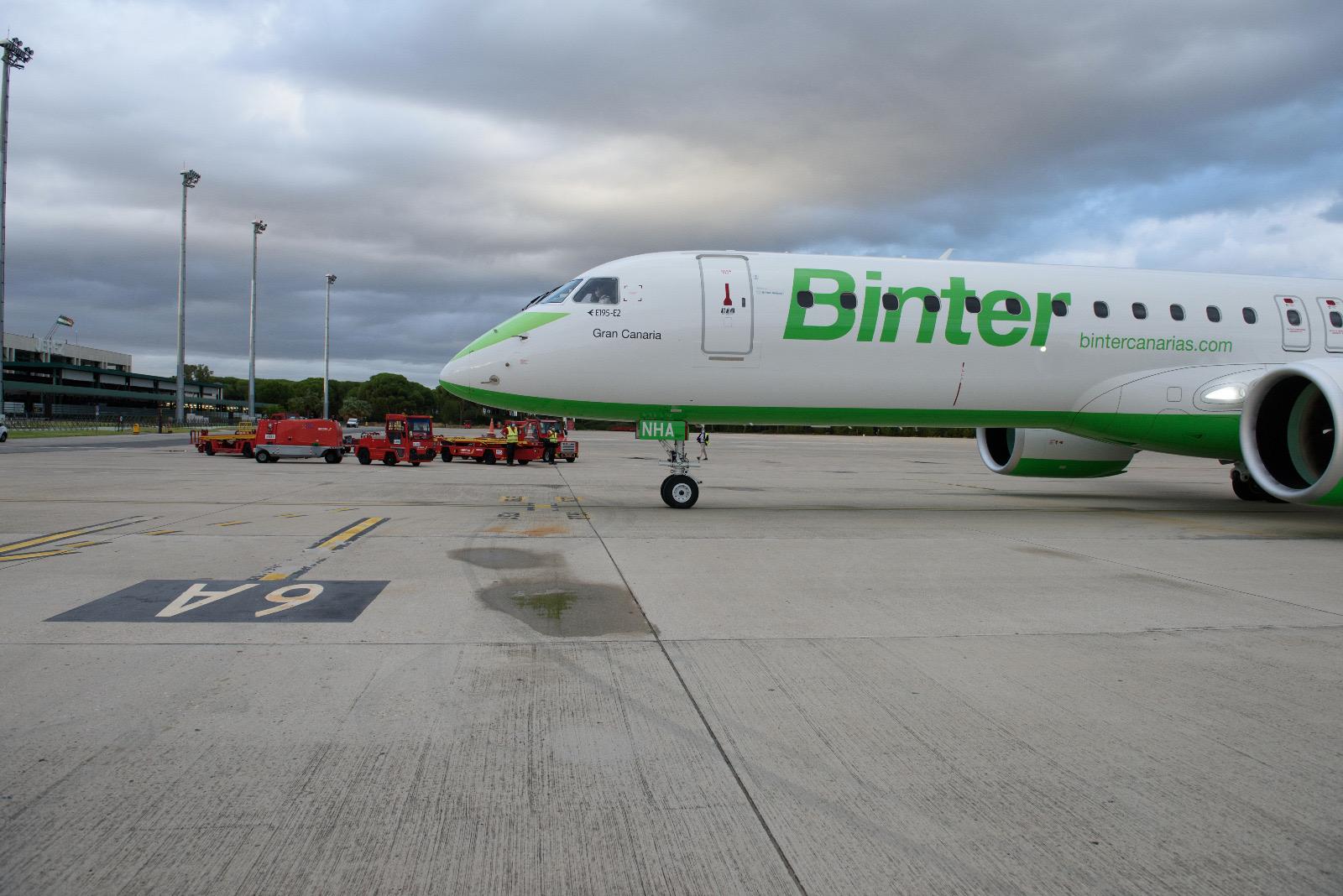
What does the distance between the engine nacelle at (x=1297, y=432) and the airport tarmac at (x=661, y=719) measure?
2.43 meters

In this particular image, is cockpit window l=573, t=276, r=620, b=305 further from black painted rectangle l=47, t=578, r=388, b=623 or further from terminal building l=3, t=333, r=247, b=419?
terminal building l=3, t=333, r=247, b=419

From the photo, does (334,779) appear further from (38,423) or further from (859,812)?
(38,423)

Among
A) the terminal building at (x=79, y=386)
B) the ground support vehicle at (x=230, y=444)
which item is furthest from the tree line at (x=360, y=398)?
the ground support vehicle at (x=230, y=444)

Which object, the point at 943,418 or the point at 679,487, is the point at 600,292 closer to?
the point at 679,487

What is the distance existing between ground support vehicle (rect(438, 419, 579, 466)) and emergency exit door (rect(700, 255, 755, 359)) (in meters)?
17.6

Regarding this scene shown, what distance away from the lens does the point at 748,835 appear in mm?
3023

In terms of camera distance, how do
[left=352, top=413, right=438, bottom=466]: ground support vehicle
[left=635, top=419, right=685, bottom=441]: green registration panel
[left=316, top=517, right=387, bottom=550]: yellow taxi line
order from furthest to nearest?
[left=352, top=413, right=438, bottom=466]: ground support vehicle, [left=635, top=419, right=685, bottom=441]: green registration panel, [left=316, top=517, right=387, bottom=550]: yellow taxi line

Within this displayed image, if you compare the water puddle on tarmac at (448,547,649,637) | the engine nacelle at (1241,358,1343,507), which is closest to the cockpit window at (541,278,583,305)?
the water puddle on tarmac at (448,547,649,637)

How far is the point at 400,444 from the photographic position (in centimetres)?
2836

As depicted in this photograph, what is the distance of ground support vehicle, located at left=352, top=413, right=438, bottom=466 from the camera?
27938mm

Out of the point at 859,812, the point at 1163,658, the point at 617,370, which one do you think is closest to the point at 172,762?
the point at 859,812

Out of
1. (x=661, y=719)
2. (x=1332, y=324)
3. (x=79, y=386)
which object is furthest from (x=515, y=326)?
(x=79, y=386)

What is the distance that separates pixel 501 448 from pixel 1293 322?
907 inches

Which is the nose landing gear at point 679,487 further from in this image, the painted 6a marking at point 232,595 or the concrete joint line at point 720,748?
the painted 6a marking at point 232,595
